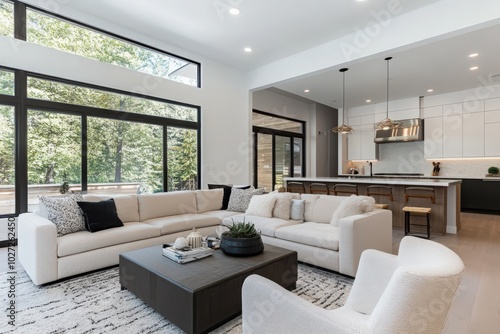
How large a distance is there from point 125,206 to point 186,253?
185 cm

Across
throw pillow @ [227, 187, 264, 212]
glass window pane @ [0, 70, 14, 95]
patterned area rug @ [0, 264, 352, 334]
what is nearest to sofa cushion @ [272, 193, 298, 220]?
throw pillow @ [227, 187, 264, 212]

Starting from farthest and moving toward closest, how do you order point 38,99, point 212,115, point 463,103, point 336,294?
point 463,103 < point 212,115 < point 38,99 < point 336,294

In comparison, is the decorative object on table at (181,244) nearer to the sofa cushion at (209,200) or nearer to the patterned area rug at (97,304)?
the patterned area rug at (97,304)

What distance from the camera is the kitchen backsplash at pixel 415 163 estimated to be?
726 centimetres

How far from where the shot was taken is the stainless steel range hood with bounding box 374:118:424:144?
305 inches

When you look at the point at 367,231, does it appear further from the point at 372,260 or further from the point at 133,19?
the point at 133,19

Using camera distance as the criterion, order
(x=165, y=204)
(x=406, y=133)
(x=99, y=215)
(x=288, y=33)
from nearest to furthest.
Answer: (x=99, y=215), (x=165, y=204), (x=288, y=33), (x=406, y=133)

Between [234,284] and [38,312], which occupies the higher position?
[234,284]

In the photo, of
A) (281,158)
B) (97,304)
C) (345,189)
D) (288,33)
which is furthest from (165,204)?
(281,158)

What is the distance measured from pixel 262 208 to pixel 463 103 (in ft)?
22.3

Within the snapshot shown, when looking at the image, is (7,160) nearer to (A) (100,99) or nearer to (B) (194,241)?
(A) (100,99)


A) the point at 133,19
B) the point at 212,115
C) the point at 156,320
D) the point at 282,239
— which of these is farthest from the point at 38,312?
the point at 212,115

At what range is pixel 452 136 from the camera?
289 inches

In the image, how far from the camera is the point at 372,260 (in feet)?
5.37
